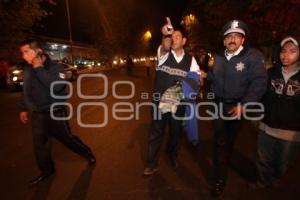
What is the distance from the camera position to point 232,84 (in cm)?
345

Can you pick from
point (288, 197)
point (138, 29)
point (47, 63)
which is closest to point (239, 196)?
point (288, 197)

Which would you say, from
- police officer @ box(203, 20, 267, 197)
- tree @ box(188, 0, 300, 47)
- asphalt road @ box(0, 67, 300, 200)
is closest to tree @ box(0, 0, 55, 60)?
tree @ box(188, 0, 300, 47)

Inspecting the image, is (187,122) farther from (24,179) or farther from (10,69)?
(10,69)

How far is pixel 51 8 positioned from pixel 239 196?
43.0 metres

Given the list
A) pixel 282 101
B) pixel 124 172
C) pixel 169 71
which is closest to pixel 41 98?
pixel 124 172

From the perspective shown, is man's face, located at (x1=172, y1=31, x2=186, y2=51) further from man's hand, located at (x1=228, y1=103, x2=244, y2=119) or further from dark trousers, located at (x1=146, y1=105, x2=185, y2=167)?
man's hand, located at (x1=228, y1=103, x2=244, y2=119)

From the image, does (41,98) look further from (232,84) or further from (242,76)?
(242,76)

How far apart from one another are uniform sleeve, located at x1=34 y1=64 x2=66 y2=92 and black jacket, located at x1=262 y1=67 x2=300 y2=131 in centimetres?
278

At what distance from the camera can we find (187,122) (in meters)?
4.61

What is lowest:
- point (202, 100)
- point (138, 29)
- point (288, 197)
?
point (288, 197)

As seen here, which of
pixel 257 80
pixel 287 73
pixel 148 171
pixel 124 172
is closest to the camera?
pixel 257 80

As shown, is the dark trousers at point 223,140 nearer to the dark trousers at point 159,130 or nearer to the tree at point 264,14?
the dark trousers at point 159,130

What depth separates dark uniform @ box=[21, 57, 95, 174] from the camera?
388 cm

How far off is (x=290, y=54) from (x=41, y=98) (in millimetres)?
3239
